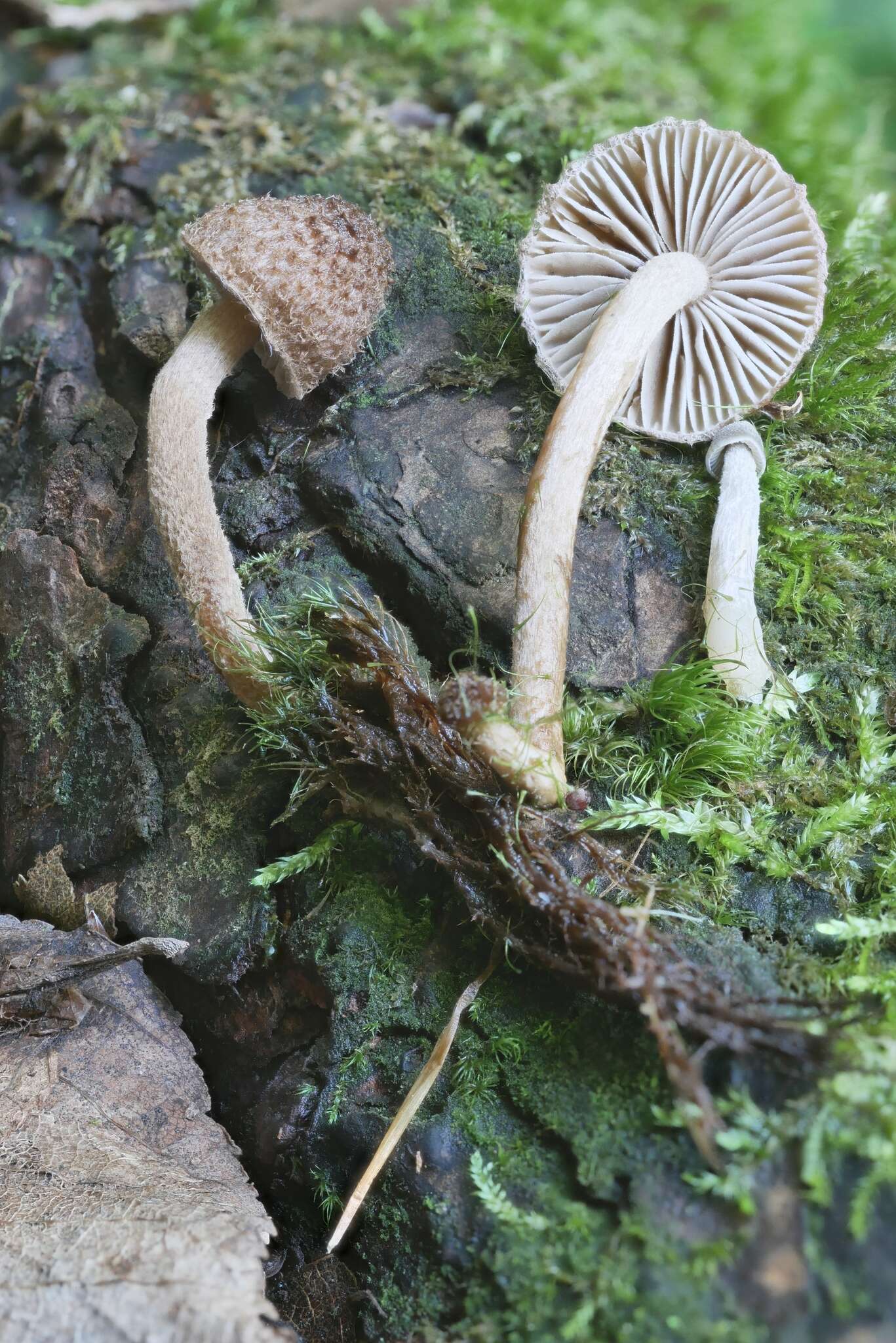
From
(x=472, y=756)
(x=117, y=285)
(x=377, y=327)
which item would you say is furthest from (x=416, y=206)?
(x=472, y=756)

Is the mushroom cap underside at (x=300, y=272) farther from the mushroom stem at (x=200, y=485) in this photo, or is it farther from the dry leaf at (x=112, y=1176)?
the dry leaf at (x=112, y=1176)

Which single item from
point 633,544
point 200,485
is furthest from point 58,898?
point 633,544

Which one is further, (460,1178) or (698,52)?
(698,52)

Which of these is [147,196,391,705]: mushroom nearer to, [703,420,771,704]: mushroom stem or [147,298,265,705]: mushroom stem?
[147,298,265,705]: mushroom stem

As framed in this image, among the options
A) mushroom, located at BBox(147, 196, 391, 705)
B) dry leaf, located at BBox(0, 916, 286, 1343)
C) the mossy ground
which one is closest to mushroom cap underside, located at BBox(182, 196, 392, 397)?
mushroom, located at BBox(147, 196, 391, 705)

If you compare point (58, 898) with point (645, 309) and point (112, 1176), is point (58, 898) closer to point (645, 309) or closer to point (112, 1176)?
point (112, 1176)

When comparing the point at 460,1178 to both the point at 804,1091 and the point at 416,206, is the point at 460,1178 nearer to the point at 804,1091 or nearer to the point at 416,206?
the point at 804,1091

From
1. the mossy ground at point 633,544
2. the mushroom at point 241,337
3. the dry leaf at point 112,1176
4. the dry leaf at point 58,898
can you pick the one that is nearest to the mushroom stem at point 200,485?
the mushroom at point 241,337
